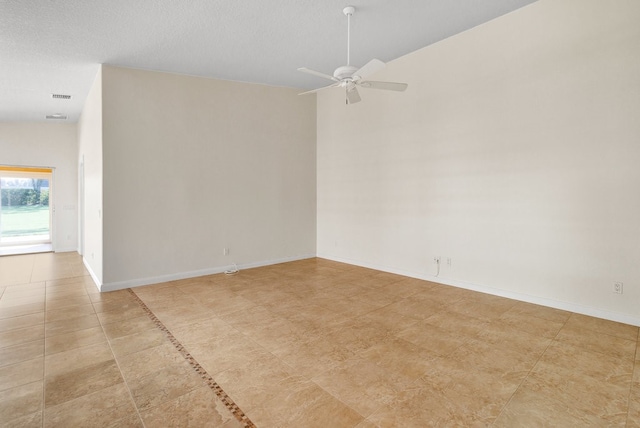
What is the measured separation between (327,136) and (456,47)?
283 centimetres

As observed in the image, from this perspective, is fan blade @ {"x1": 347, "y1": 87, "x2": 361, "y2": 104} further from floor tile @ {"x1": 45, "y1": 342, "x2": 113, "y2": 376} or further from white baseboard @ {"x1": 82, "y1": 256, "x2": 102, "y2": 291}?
white baseboard @ {"x1": 82, "y1": 256, "x2": 102, "y2": 291}

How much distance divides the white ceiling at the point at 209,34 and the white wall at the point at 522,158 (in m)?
0.59

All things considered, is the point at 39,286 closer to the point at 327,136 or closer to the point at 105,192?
the point at 105,192

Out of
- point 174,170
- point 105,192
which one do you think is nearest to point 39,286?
point 105,192

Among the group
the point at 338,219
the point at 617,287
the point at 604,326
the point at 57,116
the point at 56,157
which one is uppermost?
the point at 57,116

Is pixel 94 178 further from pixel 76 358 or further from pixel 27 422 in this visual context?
pixel 27 422

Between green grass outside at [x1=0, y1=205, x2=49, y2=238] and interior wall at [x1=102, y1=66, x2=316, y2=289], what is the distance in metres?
7.51

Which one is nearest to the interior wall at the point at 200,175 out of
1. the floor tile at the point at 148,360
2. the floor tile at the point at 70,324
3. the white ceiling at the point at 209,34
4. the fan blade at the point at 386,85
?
the white ceiling at the point at 209,34

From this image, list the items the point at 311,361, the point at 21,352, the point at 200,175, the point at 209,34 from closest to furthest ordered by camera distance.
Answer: the point at 311,361, the point at 21,352, the point at 209,34, the point at 200,175

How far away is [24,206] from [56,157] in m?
3.36

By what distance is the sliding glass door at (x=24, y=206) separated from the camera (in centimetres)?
907

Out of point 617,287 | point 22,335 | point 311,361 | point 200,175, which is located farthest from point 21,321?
point 617,287

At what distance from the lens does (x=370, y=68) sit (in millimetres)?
3020

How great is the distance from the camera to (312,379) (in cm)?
231
